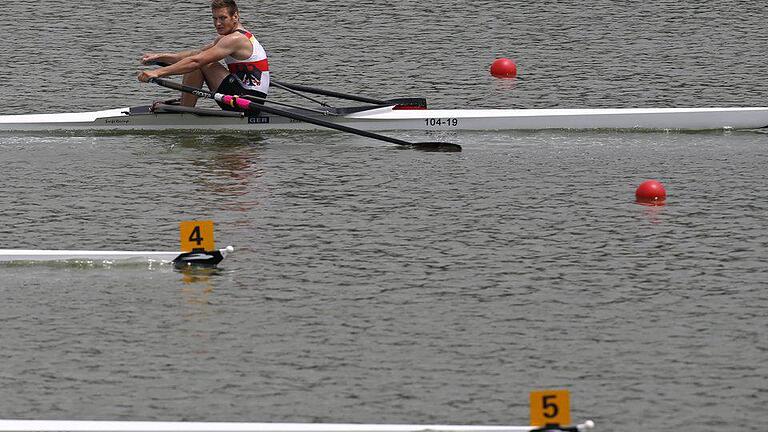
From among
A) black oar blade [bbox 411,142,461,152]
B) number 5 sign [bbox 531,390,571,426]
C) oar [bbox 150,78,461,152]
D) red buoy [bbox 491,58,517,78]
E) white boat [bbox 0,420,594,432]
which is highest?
red buoy [bbox 491,58,517,78]

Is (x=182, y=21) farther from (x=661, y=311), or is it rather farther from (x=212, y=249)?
(x=661, y=311)

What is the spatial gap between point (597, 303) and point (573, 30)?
1059 cm

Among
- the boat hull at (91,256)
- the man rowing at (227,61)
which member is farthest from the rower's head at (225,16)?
the boat hull at (91,256)

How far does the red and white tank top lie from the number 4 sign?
187 inches

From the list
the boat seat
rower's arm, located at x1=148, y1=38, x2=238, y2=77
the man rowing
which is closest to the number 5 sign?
the man rowing

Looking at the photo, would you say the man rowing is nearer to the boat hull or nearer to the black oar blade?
the black oar blade

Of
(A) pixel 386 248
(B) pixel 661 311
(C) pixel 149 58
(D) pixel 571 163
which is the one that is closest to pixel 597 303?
(B) pixel 661 311

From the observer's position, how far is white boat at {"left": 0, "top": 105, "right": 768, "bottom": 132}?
1424cm

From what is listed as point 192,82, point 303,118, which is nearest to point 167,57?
point 192,82

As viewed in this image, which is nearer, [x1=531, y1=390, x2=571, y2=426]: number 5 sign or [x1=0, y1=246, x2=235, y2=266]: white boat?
[x1=531, y1=390, x2=571, y2=426]: number 5 sign

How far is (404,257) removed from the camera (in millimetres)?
9859

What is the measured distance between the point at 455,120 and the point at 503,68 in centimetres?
225

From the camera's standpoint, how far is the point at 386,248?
10.1 metres

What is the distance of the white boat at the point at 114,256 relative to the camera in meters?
9.53
